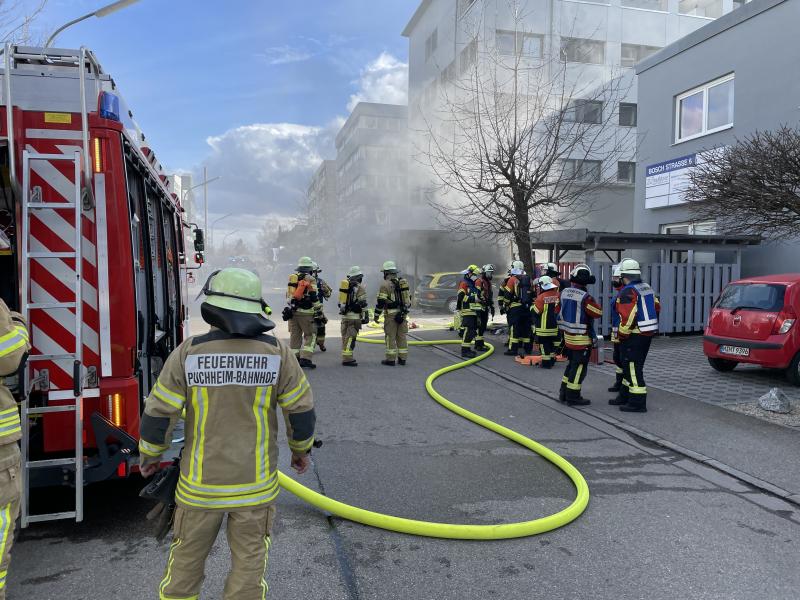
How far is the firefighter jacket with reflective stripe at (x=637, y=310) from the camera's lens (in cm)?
661

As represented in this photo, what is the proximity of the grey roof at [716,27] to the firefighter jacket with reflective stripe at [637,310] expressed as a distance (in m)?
9.26

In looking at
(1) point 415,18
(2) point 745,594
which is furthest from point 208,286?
(1) point 415,18

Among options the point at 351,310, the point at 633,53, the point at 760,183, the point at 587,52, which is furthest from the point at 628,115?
the point at 351,310

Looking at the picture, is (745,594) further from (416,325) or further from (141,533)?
(416,325)

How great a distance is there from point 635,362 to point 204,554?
18.3 ft

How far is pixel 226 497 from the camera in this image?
7.56ft

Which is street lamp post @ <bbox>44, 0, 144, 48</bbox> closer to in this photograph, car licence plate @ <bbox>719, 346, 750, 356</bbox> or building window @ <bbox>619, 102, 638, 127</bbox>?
car licence plate @ <bbox>719, 346, 750, 356</bbox>

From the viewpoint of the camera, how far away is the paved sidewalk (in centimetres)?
491

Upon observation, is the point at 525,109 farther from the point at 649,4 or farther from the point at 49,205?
the point at 49,205

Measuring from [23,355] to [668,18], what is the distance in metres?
32.0

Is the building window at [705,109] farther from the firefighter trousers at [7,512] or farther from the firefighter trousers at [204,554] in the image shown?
the firefighter trousers at [7,512]

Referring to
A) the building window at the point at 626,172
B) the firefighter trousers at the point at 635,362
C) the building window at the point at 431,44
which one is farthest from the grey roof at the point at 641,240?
the building window at the point at 431,44

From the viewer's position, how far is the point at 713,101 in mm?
13781

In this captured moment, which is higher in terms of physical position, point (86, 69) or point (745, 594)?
point (86, 69)
